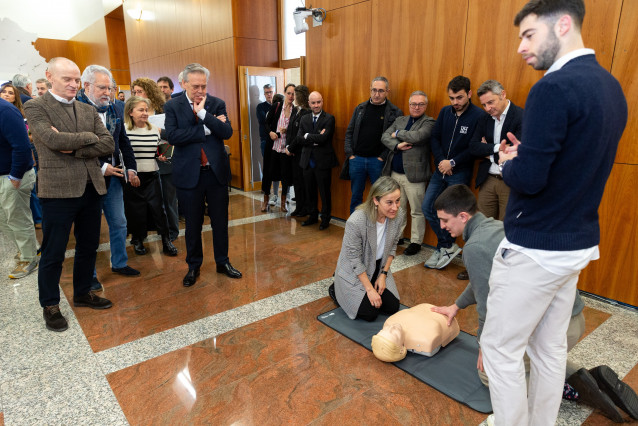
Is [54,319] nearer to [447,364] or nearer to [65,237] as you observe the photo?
[65,237]

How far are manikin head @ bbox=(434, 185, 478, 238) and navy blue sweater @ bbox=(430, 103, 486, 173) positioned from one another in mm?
1688

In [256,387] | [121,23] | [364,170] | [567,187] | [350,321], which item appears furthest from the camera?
[121,23]

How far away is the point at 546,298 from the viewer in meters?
1.33

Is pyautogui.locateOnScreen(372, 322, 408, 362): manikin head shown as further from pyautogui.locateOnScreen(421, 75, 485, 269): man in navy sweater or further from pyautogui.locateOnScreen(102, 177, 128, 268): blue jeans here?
pyautogui.locateOnScreen(102, 177, 128, 268): blue jeans

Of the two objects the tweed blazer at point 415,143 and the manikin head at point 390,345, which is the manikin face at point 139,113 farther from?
the manikin head at point 390,345

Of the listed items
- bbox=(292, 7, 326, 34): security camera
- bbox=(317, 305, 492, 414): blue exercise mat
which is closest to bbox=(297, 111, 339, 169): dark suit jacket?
bbox=(292, 7, 326, 34): security camera

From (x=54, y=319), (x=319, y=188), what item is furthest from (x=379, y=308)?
(x=319, y=188)

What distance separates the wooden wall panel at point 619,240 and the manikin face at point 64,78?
379 centimetres

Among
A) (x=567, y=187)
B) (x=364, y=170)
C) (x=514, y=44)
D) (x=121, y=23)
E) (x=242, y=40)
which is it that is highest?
(x=121, y=23)

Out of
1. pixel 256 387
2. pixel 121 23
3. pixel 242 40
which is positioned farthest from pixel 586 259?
pixel 121 23

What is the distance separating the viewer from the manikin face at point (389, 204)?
244 centimetres

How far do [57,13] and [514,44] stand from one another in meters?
13.4

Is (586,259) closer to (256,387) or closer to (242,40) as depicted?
(256,387)

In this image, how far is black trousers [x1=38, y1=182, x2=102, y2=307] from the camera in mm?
2525
